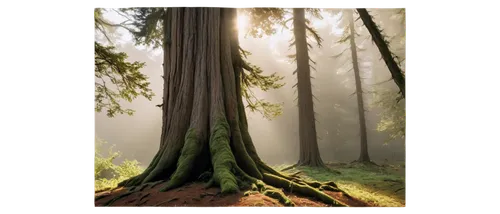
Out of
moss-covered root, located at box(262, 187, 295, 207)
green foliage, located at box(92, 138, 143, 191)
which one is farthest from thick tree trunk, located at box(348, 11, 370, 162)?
green foliage, located at box(92, 138, 143, 191)

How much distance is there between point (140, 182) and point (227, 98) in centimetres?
160

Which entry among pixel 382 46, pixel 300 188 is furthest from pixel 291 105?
pixel 382 46

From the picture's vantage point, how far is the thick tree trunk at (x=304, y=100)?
3.11m

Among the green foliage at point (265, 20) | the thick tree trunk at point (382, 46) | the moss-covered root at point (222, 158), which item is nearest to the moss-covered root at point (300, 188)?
the moss-covered root at point (222, 158)

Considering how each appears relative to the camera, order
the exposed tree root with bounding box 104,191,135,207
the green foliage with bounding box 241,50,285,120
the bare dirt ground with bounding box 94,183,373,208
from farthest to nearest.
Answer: the green foliage with bounding box 241,50,285,120 → the exposed tree root with bounding box 104,191,135,207 → the bare dirt ground with bounding box 94,183,373,208

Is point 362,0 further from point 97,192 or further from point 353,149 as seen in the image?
point 97,192

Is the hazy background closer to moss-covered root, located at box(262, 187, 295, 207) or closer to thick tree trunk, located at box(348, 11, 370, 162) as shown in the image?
thick tree trunk, located at box(348, 11, 370, 162)

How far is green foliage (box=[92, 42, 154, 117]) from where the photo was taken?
10.00 ft

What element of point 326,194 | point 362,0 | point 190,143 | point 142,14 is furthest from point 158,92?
point 362,0

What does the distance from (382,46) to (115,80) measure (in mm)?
3610

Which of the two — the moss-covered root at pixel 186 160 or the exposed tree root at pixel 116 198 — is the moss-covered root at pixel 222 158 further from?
the exposed tree root at pixel 116 198

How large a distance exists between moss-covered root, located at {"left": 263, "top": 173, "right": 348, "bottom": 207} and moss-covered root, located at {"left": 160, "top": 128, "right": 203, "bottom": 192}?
972mm

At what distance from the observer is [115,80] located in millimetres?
3217

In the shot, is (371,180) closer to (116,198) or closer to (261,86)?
(261,86)
